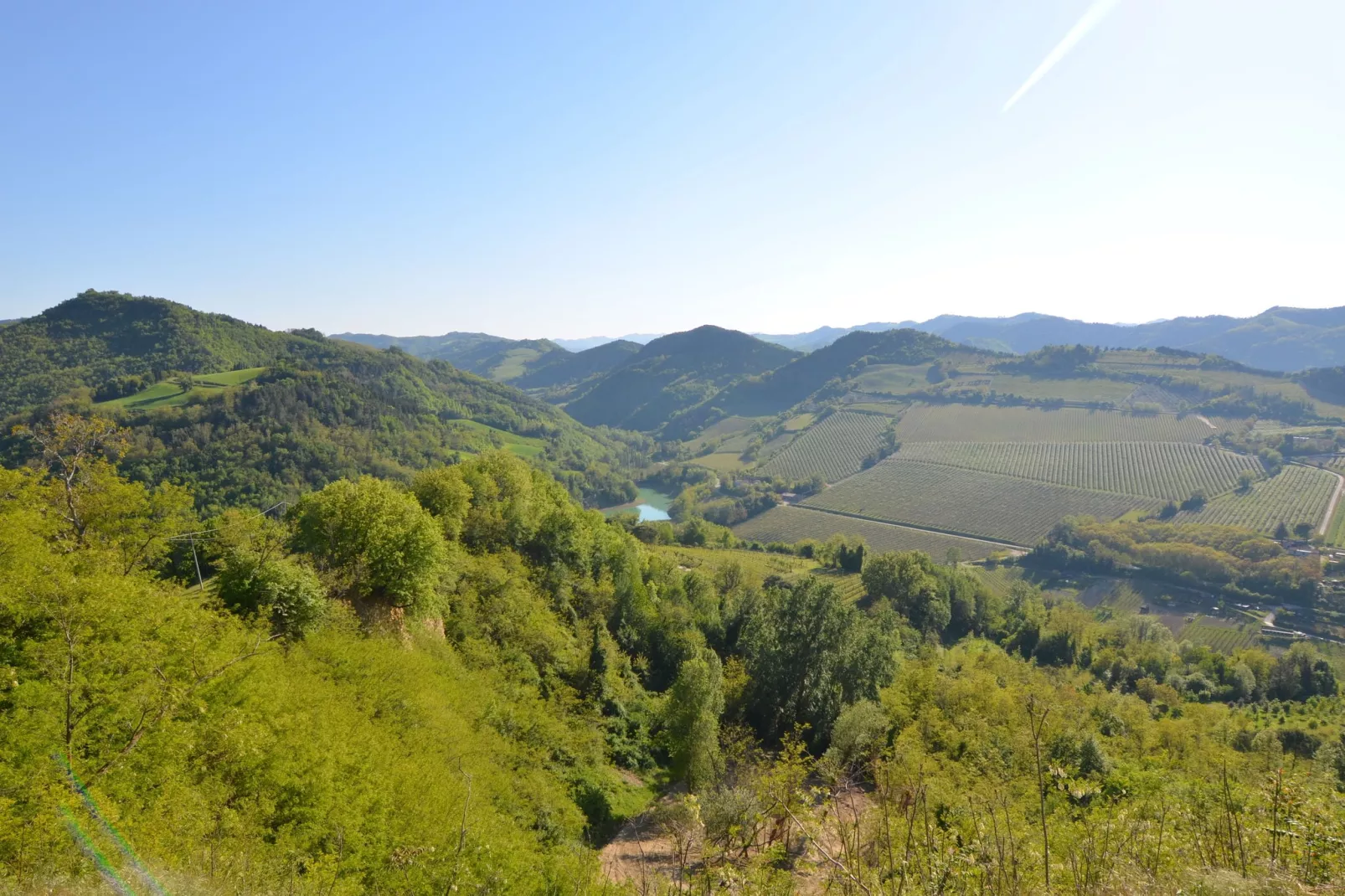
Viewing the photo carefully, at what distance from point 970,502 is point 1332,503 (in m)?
73.9

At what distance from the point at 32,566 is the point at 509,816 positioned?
13.8m

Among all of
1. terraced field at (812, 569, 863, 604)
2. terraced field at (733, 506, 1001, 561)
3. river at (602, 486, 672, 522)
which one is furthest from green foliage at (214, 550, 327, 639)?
river at (602, 486, 672, 522)

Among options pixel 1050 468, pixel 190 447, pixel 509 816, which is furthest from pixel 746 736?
pixel 1050 468

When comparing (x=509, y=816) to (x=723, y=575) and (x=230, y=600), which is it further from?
(x=723, y=575)

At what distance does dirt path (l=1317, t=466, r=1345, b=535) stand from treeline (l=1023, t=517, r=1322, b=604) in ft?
50.8

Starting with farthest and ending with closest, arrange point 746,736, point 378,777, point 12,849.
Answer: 1. point 746,736
2. point 378,777
3. point 12,849

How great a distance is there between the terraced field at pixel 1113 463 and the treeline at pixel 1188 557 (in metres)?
27.3

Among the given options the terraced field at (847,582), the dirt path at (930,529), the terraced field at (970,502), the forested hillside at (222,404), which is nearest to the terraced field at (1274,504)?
the terraced field at (970,502)

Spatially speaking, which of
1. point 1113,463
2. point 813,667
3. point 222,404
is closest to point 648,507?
point 222,404

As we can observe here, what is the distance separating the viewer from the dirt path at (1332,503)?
125938 mm

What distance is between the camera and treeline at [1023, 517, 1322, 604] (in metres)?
108

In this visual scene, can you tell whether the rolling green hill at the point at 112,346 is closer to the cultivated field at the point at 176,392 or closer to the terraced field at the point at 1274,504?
the cultivated field at the point at 176,392

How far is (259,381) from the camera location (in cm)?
13350

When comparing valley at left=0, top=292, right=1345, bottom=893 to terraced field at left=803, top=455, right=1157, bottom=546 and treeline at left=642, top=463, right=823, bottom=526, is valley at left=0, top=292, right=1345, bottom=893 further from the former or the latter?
treeline at left=642, top=463, right=823, bottom=526
